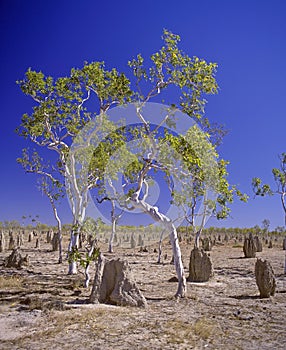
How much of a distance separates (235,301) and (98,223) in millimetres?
5793

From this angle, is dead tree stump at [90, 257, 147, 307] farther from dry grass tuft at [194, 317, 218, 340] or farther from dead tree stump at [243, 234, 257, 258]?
dead tree stump at [243, 234, 257, 258]

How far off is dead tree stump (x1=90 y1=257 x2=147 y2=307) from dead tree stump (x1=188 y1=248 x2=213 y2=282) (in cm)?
617

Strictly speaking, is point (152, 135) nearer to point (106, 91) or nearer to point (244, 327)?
point (106, 91)

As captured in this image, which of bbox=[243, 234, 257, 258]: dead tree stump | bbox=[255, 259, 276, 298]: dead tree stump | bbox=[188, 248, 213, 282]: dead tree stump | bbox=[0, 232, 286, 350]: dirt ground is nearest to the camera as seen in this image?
bbox=[0, 232, 286, 350]: dirt ground

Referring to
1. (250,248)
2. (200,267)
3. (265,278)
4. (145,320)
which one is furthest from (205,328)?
(250,248)

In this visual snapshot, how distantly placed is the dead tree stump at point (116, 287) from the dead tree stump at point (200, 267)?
617 centimetres

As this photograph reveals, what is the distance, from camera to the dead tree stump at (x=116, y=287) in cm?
973

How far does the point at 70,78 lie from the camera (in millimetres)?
16188

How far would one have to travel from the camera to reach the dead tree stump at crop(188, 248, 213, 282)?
15359 mm

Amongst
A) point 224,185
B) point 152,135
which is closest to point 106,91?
point 152,135

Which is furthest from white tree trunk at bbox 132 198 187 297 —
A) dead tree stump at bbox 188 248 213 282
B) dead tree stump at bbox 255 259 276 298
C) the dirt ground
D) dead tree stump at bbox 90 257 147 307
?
dead tree stump at bbox 188 248 213 282

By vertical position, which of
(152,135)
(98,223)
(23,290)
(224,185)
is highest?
(152,135)

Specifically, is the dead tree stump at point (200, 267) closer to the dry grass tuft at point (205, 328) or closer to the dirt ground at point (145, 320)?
the dirt ground at point (145, 320)

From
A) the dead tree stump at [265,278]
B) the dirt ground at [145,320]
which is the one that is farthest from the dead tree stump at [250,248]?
the dead tree stump at [265,278]
